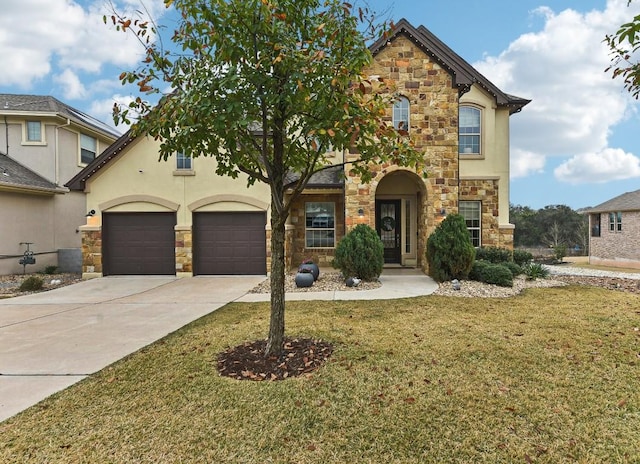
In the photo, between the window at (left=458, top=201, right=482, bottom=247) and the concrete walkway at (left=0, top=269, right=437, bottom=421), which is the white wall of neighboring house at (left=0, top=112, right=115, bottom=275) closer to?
the concrete walkway at (left=0, top=269, right=437, bottom=421)

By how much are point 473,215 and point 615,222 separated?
1434cm

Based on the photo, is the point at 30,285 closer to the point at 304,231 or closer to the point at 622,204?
the point at 304,231

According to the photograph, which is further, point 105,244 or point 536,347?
point 105,244

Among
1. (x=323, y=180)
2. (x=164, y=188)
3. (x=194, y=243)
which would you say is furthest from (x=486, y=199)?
(x=164, y=188)

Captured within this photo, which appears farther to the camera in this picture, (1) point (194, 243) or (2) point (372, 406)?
(1) point (194, 243)

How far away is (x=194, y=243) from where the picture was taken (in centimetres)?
1293

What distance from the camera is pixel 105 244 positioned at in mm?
13109

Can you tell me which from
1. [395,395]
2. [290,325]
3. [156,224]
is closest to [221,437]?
[395,395]

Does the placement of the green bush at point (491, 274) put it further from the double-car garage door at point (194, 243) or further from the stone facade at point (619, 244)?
the stone facade at point (619, 244)

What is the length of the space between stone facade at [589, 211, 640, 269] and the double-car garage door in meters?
20.7

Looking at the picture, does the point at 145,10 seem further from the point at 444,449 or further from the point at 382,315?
the point at 382,315

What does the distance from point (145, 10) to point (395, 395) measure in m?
5.09

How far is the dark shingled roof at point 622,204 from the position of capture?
19.7 meters

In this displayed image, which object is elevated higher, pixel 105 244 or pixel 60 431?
pixel 105 244
